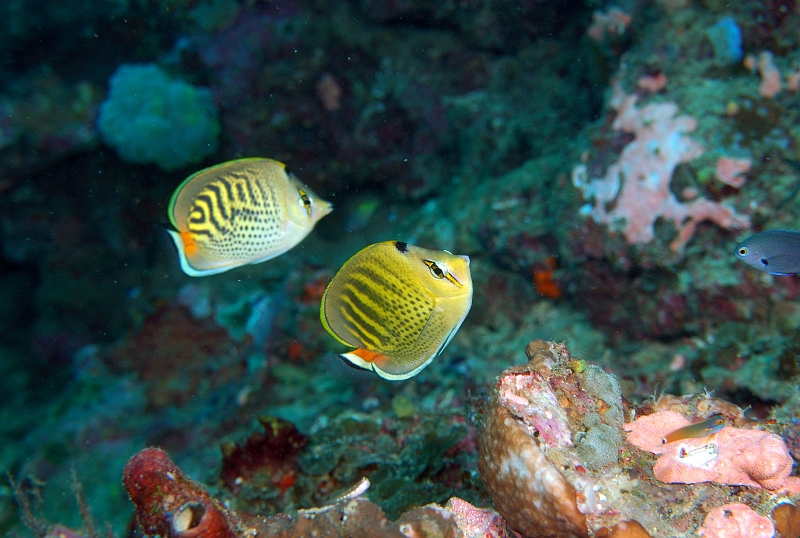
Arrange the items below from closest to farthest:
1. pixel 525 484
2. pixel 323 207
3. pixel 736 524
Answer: pixel 525 484 → pixel 736 524 → pixel 323 207

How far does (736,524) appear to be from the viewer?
175cm

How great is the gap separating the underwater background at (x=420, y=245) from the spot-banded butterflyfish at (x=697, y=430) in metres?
0.02

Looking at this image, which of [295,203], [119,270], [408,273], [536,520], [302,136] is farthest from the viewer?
[119,270]

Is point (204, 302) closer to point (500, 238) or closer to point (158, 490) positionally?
point (500, 238)

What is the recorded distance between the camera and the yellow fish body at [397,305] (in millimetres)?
1813

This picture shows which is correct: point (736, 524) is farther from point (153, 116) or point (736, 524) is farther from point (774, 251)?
point (153, 116)

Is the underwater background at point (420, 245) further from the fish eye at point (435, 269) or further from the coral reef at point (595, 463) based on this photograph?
the fish eye at point (435, 269)

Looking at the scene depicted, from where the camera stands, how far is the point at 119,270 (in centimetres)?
739

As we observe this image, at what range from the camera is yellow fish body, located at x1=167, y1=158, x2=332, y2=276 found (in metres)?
2.60

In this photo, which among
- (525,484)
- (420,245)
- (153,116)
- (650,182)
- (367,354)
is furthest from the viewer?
(153,116)

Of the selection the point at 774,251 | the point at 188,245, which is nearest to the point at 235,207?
the point at 188,245

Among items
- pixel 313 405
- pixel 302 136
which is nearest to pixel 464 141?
pixel 302 136

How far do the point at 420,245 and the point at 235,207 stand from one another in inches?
146

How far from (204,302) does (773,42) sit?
7.22m
